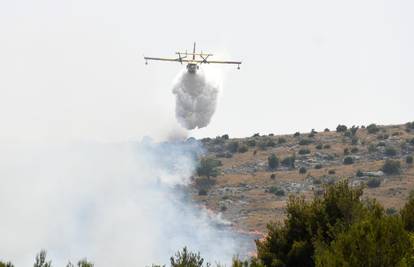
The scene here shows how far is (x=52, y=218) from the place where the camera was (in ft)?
334

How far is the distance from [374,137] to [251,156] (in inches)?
848

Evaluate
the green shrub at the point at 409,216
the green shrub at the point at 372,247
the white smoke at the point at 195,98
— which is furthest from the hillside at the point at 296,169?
the green shrub at the point at 372,247

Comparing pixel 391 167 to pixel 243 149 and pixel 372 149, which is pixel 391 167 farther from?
pixel 243 149

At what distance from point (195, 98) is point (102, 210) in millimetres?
18024

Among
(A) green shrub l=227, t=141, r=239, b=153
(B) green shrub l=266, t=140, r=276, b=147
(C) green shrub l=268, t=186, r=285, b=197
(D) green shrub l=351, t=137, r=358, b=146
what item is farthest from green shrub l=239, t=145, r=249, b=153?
(C) green shrub l=268, t=186, r=285, b=197

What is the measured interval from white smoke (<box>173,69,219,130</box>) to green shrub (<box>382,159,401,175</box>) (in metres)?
32.8

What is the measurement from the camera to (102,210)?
10469 centimetres

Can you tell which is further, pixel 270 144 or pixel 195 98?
pixel 270 144

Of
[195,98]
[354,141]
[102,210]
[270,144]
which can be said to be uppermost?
[195,98]

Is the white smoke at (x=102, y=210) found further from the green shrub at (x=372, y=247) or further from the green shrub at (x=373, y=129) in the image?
the green shrub at (x=372, y=247)

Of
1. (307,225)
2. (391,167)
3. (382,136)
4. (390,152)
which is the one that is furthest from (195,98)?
(307,225)

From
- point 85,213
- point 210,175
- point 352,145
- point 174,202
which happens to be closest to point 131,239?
point 85,213

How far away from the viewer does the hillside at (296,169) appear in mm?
120125

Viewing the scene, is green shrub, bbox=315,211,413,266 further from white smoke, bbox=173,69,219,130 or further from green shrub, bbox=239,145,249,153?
green shrub, bbox=239,145,249,153
